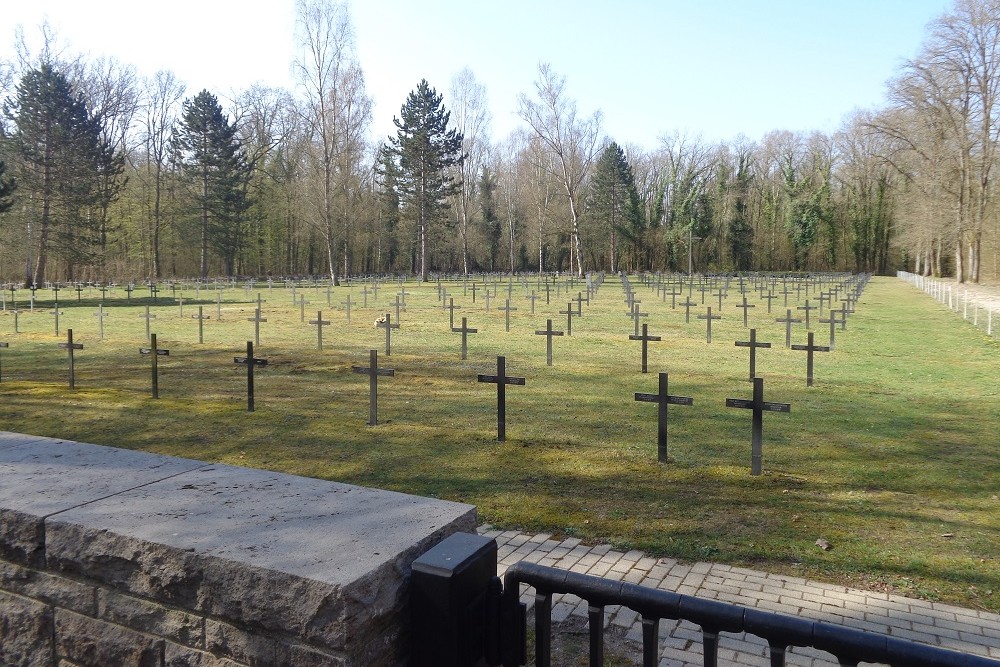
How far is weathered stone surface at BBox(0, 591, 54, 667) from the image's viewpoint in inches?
91.3

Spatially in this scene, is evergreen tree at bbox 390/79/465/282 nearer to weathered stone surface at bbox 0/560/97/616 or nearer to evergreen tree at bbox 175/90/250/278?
evergreen tree at bbox 175/90/250/278

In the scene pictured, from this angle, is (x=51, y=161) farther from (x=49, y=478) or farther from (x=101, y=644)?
(x=101, y=644)

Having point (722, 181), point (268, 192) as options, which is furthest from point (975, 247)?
point (268, 192)

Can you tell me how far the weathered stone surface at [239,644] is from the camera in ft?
6.34

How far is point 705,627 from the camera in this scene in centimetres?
186

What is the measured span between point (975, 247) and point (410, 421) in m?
44.5

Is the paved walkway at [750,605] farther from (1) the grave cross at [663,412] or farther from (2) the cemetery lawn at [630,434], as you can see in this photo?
(1) the grave cross at [663,412]

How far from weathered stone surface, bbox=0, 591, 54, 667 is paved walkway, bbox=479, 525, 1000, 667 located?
2.31m

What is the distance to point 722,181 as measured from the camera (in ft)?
241

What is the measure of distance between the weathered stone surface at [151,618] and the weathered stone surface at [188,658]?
0.8 inches

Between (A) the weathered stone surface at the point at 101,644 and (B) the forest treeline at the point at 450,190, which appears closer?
(A) the weathered stone surface at the point at 101,644

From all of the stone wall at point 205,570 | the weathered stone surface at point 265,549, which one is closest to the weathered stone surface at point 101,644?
the stone wall at point 205,570

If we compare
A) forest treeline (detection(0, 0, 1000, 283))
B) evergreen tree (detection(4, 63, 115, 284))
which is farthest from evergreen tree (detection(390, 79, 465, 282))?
evergreen tree (detection(4, 63, 115, 284))

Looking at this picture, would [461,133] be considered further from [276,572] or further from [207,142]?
[276,572]
